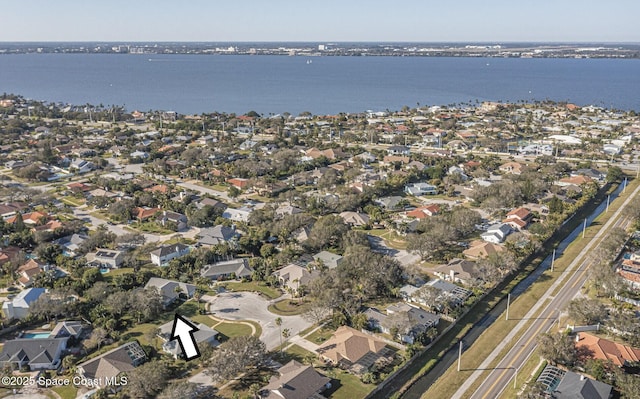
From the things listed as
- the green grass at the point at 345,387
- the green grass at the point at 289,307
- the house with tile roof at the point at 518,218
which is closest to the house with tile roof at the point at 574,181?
the house with tile roof at the point at 518,218

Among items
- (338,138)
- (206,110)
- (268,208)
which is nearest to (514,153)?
(338,138)

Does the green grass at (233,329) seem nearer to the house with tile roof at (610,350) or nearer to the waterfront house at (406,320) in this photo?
the waterfront house at (406,320)

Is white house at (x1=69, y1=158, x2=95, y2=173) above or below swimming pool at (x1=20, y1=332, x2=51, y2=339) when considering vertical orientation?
above

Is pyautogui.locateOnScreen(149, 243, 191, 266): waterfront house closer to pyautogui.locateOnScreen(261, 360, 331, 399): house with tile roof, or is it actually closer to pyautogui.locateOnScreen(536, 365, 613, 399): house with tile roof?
pyautogui.locateOnScreen(261, 360, 331, 399): house with tile roof

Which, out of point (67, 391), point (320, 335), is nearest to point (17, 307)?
point (67, 391)

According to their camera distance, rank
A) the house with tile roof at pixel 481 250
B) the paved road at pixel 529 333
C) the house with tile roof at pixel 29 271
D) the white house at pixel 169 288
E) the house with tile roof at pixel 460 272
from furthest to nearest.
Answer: the house with tile roof at pixel 481 250 < the house with tile roof at pixel 29 271 < the house with tile roof at pixel 460 272 < the white house at pixel 169 288 < the paved road at pixel 529 333

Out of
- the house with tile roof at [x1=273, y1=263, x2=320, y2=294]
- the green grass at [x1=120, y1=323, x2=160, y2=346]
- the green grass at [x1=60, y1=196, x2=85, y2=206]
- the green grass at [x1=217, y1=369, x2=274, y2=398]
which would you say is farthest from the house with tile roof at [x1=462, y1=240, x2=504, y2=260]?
the green grass at [x1=60, y1=196, x2=85, y2=206]
